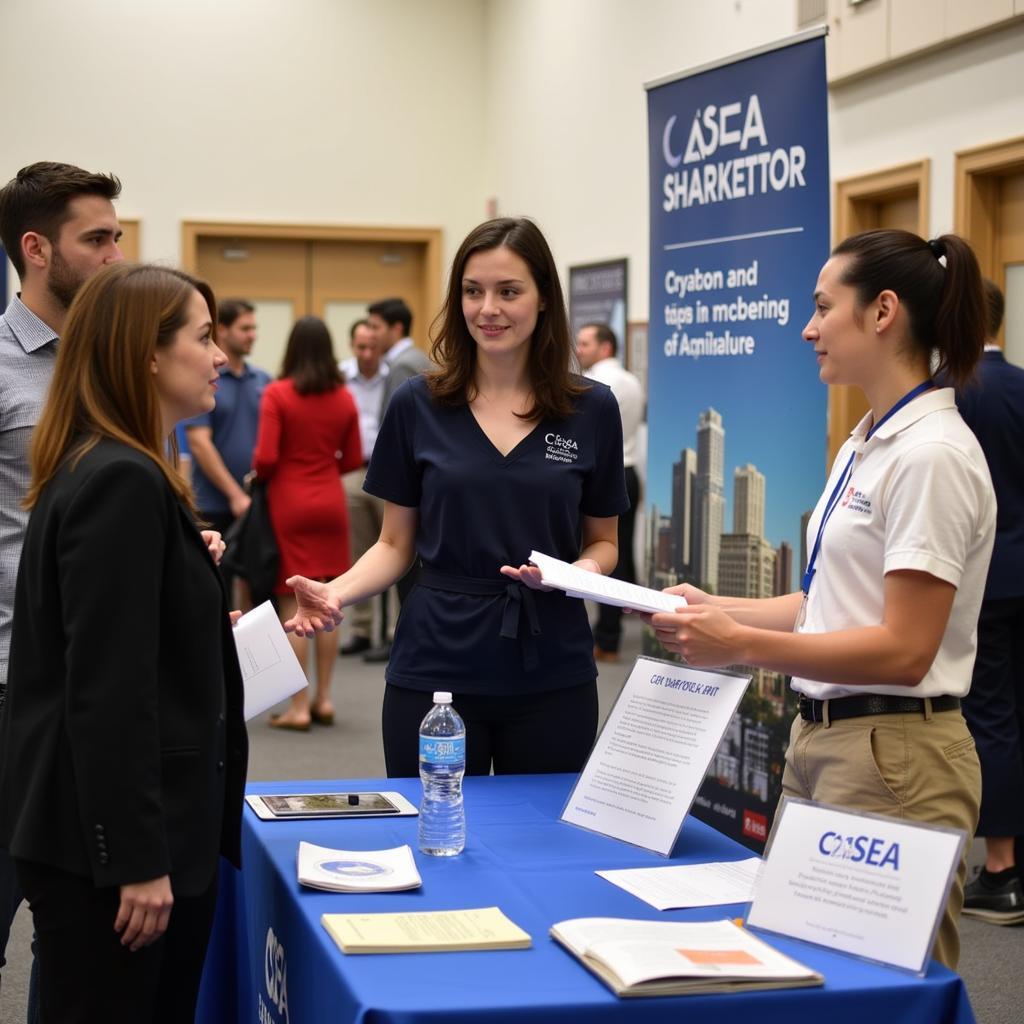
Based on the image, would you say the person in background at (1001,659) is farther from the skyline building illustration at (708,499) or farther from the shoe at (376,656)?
the shoe at (376,656)

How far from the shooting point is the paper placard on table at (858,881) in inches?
59.6

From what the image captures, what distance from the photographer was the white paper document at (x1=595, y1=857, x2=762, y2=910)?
1.74m

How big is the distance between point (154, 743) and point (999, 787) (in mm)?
2666

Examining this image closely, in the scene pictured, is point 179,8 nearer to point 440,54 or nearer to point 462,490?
point 440,54

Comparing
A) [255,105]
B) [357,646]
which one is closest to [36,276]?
[357,646]

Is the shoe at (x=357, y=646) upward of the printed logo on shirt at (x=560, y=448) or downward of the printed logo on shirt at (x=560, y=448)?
downward

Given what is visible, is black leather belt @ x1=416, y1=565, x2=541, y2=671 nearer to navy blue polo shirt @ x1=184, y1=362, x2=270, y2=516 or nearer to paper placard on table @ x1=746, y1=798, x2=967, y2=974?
paper placard on table @ x1=746, y1=798, x2=967, y2=974

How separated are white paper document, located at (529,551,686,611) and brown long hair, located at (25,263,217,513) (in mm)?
611

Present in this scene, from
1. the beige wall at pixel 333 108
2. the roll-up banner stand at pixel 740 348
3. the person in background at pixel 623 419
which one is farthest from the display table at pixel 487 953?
the beige wall at pixel 333 108

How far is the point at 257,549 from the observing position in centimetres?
528

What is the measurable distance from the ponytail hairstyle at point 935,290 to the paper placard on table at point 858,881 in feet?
2.15

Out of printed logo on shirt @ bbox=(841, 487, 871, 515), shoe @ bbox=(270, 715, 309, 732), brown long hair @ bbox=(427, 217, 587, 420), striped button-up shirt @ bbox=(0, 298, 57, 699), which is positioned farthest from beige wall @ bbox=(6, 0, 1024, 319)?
printed logo on shirt @ bbox=(841, 487, 871, 515)

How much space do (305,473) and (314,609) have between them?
2.98 meters

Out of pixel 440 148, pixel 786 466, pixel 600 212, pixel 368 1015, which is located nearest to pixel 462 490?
pixel 368 1015
